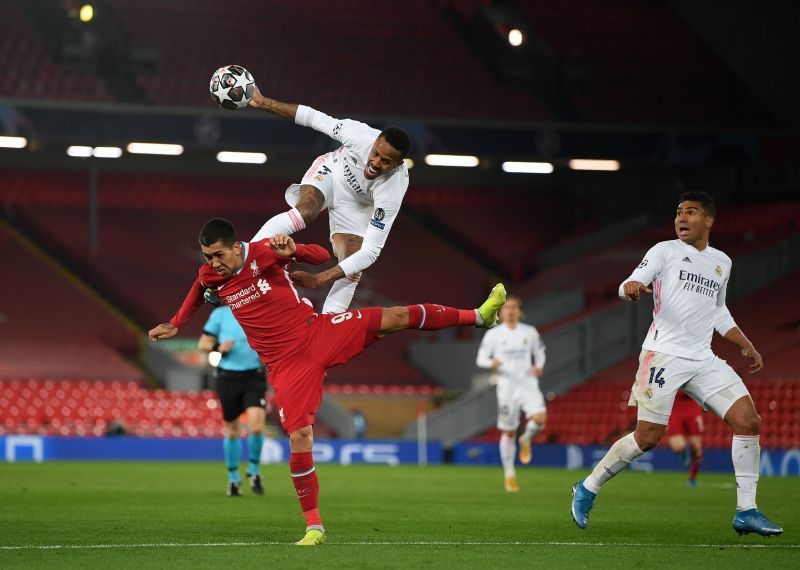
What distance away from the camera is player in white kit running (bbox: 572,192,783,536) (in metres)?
9.71

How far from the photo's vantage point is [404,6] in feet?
115

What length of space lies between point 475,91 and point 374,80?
2.69 meters

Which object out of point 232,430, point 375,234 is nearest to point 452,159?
point 232,430

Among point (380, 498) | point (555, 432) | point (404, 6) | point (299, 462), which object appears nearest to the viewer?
point (299, 462)

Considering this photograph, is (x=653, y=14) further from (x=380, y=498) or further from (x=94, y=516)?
(x=94, y=516)

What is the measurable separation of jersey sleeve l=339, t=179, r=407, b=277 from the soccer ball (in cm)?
147

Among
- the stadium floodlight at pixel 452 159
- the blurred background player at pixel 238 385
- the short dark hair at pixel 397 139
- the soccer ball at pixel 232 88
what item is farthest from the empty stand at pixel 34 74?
the short dark hair at pixel 397 139

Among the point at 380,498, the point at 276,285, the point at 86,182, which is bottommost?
the point at 380,498

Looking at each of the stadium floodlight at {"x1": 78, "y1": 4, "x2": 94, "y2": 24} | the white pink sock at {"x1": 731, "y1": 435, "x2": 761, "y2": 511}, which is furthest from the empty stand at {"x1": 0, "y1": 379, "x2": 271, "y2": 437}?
the white pink sock at {"x1": 731, "y1": 435, "x2": 761, "y2": 511}

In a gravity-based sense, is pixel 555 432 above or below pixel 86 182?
below

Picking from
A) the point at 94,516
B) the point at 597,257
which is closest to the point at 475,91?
the point at 597,257

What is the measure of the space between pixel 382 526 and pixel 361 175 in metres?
3.09

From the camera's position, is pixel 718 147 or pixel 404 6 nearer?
pixel 718 147

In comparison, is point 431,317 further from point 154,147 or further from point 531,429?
point 154,147
